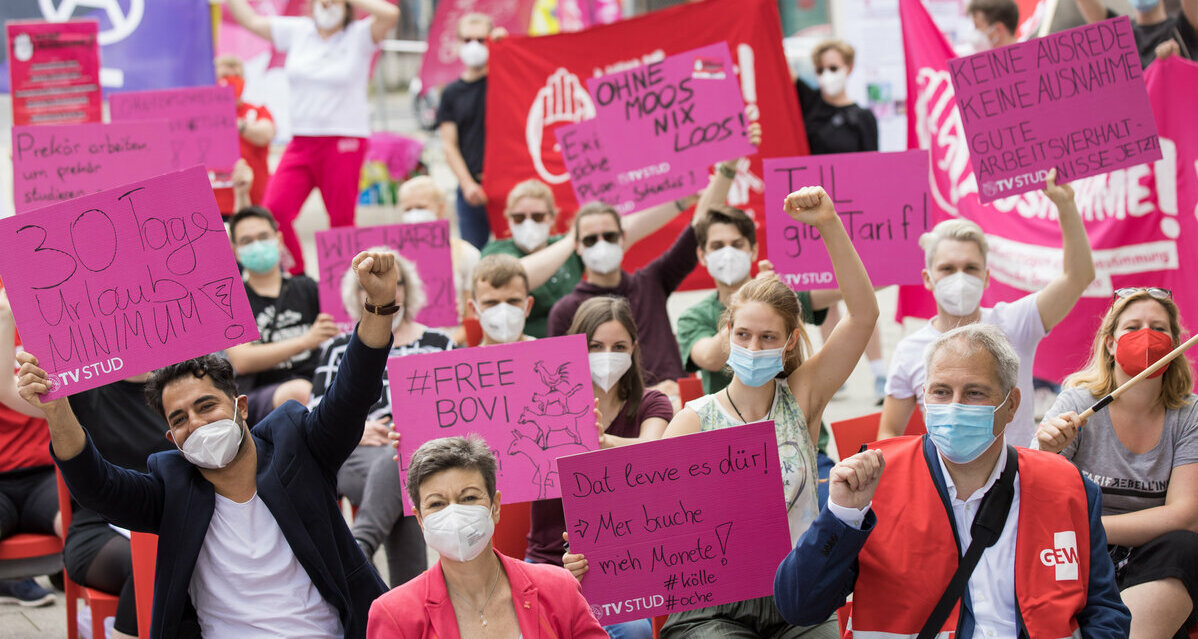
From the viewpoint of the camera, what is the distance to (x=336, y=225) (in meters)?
8.11

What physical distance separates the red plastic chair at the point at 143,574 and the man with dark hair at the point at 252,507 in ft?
1.06

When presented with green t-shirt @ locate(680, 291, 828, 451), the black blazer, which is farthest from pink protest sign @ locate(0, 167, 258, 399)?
green t-shirt @ locate(680, 291, 828, 451)

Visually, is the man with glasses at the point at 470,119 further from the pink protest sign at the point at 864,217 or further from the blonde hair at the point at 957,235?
the blonde hair at the point at 957,235

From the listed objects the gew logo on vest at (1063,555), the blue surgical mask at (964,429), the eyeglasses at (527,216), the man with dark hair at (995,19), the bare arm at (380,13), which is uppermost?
the bare arm at (380,13)

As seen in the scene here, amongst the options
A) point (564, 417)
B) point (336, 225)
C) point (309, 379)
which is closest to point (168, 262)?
point (564, 417)

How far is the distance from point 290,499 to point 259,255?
259cm

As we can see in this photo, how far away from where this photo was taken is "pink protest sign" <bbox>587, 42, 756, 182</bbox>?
5.78 meters

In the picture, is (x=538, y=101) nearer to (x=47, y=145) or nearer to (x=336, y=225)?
(x=336, y=225)

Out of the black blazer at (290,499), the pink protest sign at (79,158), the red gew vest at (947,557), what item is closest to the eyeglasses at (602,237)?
the black blazer at (290,499)

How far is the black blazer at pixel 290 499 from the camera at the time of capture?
3.31 meters

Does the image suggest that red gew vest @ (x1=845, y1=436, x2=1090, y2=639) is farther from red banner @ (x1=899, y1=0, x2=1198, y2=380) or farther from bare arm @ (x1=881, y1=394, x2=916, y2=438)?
red banner @ (x1=899, y1=0, x2=1198, y2=380)

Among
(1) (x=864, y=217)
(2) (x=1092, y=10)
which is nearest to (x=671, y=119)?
(1) (x=864, y=217)

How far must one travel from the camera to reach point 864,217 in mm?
5102

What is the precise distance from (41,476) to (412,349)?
154cm
